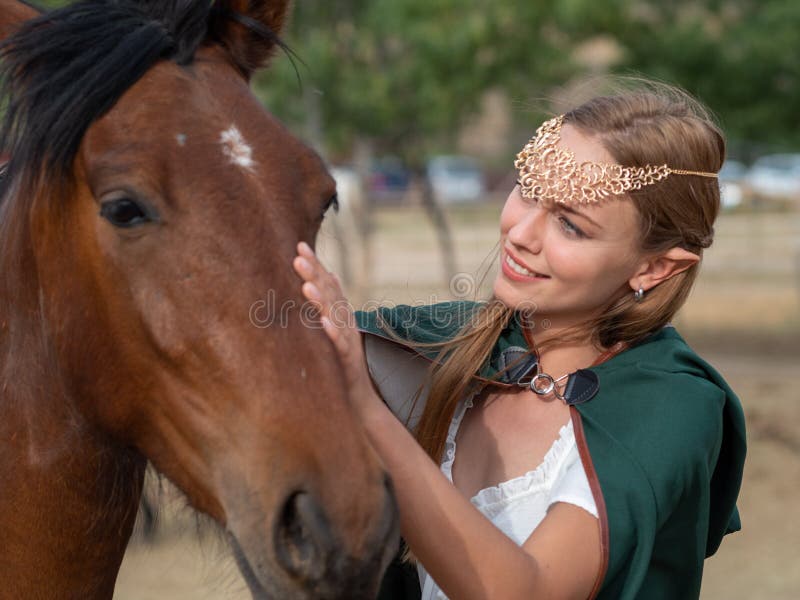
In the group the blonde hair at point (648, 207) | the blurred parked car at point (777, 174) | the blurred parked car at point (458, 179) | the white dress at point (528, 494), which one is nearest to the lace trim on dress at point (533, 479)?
the white dress at point (528, 494)

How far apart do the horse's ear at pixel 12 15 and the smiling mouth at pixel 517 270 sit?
1131 mm

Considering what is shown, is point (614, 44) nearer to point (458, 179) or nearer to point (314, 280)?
point (314, 280)

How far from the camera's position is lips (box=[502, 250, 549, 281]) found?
2125 mm

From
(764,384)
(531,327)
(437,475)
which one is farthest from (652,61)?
(437,475)

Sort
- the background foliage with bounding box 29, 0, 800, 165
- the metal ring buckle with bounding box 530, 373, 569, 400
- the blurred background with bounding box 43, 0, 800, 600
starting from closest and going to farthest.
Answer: the metal ring buckle with bounding box 530, 373, 569, 400 → the blurred background with bounding box 43, 0, 800, 600 → the background foliage with bounding box 29, 0, 800, 165

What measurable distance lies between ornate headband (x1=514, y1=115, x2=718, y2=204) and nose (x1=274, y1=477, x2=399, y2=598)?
0.85 m

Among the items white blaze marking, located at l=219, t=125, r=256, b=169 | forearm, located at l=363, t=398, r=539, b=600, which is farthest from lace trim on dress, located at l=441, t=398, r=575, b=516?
white blaze marking, located at l=219, t=125, r=256, b=169

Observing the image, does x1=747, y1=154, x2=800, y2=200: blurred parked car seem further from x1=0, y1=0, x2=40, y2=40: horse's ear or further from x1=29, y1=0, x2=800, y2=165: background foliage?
x1=0, y1=0, x2=40, y2=40: horse's ear

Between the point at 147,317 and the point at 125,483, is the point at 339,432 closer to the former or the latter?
the point at 147,317

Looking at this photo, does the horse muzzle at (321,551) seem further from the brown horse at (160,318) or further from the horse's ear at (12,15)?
the horse's ear at (12,15)

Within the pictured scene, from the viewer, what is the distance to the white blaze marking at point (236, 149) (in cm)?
168

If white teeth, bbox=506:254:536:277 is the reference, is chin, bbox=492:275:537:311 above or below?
below

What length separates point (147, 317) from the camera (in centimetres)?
168

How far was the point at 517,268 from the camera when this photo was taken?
84.5 inches
